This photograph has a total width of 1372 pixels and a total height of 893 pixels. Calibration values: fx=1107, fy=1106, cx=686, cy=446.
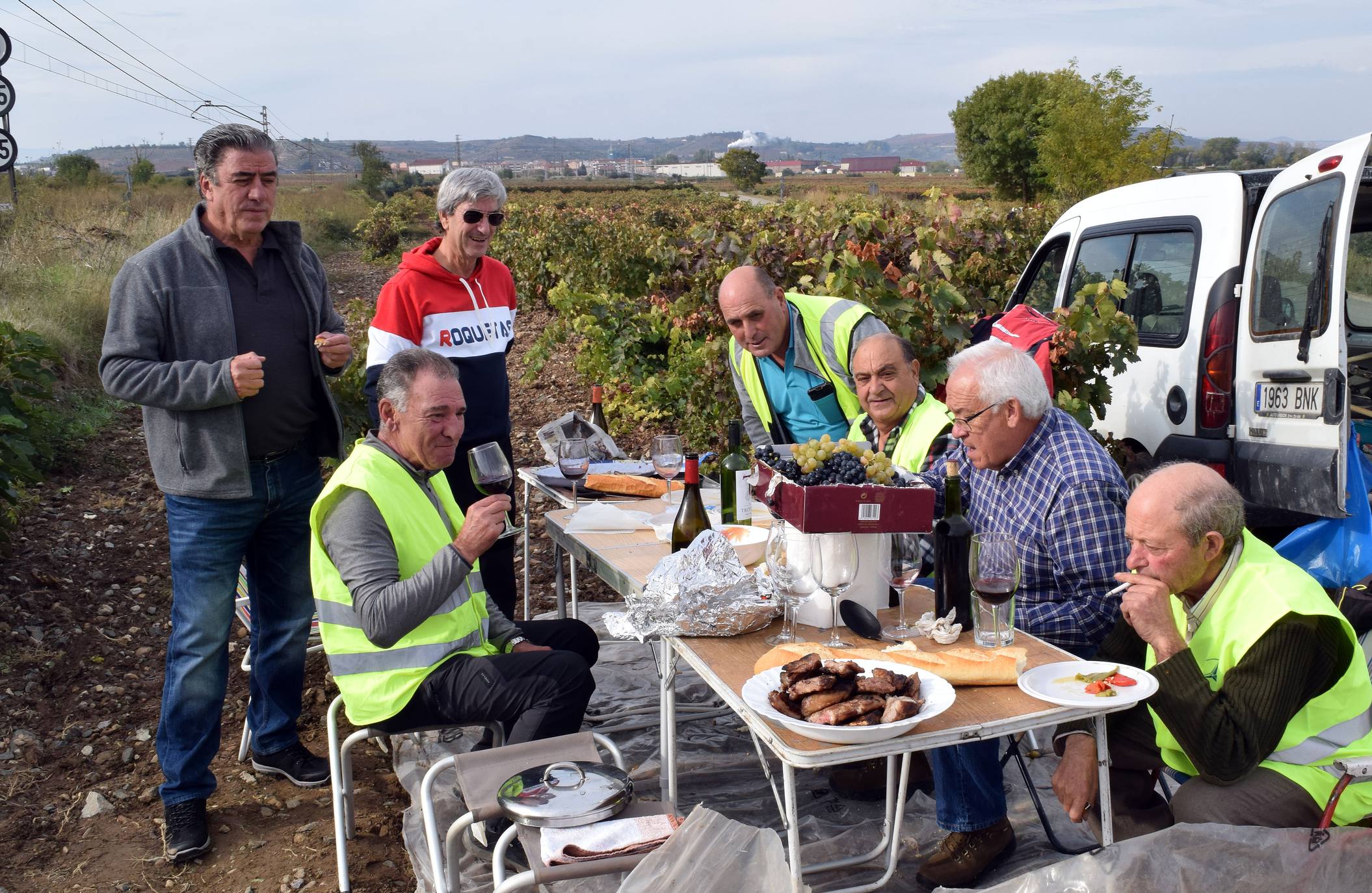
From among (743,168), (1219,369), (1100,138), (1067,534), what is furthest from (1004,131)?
(1067,534)

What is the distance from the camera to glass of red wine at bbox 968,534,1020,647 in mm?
2422

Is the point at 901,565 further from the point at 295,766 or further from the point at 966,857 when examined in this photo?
the point at 295,766

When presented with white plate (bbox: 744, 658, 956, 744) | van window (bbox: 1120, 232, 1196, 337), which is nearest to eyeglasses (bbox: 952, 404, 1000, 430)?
white plate (bbox: 744, 658, 956, 744)

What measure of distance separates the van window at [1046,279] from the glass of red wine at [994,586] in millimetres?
4200

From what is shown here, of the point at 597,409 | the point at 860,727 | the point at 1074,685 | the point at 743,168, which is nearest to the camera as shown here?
the point at 860,727

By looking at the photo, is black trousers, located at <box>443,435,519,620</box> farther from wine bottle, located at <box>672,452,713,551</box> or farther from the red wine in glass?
the red wine in glass

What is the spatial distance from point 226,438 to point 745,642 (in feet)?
5.73

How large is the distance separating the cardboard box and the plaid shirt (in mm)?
371

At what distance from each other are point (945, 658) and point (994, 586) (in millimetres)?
226

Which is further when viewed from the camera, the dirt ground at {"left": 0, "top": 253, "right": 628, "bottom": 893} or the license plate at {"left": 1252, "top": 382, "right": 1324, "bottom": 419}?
the license plate at {"left": 1252, "top": 382, "right": 1324, "bottom": 419}

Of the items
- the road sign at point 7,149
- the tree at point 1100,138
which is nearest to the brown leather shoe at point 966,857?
the road sign at point 7,149

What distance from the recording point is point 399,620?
2773 millimetres

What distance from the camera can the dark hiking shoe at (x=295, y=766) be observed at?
12.4 ft

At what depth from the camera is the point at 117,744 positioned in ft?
13.8
